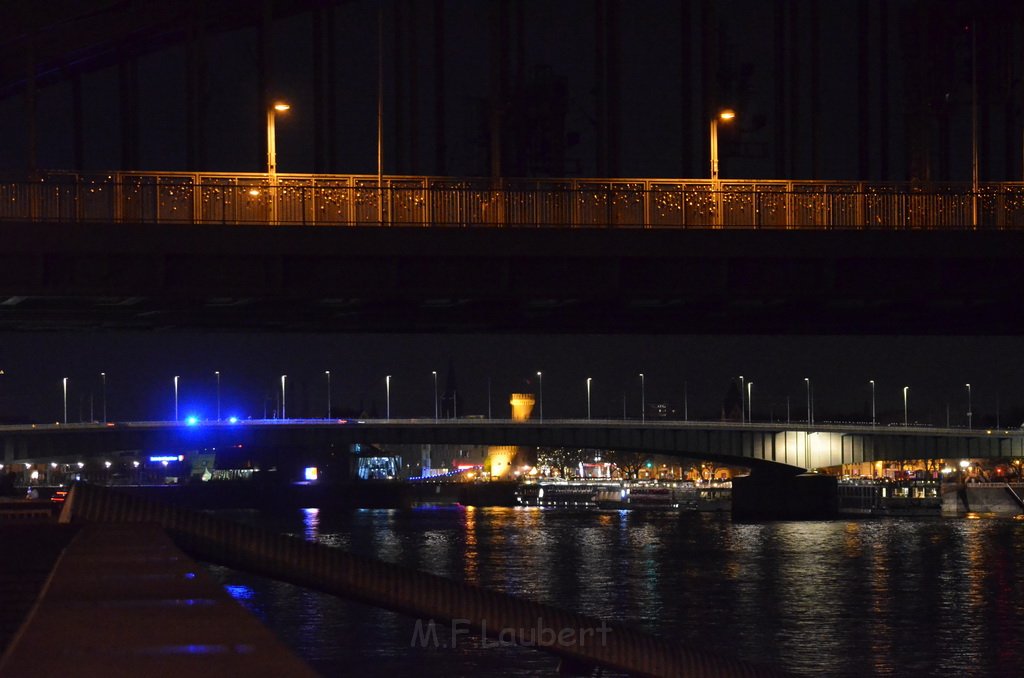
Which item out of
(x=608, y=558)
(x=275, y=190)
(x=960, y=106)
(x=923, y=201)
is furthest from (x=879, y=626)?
(x=960, y=106)

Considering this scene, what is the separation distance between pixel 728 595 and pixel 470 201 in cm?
1532

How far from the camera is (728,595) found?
1923 inches

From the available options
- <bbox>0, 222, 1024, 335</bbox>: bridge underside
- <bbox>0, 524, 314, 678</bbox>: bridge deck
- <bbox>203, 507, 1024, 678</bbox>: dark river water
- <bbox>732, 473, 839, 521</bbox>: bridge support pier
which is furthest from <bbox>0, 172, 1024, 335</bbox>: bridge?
<bbox>732, 473, 839, 521</bbox>: bridge support pier

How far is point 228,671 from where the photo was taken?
8.32 meters

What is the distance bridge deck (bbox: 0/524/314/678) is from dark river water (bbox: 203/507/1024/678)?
17.0m

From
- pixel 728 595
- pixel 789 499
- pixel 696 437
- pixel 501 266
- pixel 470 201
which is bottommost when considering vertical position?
pixel 789 499

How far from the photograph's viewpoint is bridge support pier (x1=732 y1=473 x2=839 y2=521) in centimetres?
11519

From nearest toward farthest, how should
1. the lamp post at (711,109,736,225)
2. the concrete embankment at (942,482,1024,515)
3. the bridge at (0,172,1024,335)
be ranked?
the bridge at (0,172,1024,335) < the lamp post at (711,109,736,225) < the concrete embankment at (942,482,1024,515)

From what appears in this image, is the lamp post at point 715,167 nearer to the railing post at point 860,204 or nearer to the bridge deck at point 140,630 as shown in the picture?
the railing post at point 860,204

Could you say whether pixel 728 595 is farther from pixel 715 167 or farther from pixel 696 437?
pixel 696 437

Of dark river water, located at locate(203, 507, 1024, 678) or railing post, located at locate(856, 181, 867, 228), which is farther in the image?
railing post, located at locate(856, 181, 867, 228)

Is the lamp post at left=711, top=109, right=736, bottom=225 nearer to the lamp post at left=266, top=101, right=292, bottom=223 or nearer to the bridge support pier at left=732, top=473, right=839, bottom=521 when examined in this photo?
the lamp post at left=266, top=101, right=292, bottom=223

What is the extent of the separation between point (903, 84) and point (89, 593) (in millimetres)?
63794

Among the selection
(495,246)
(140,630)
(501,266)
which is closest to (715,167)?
(501,266)
